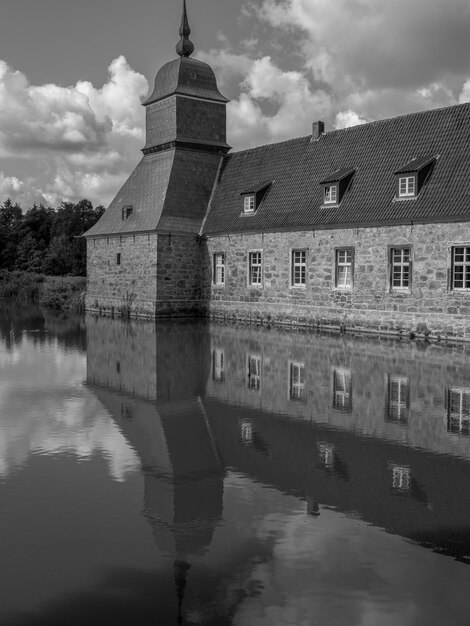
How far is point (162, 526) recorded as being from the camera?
5.19m

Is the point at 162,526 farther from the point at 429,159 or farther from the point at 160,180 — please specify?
the point at 160,180

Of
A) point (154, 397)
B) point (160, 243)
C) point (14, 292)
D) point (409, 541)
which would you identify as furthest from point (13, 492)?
point (14, 292)

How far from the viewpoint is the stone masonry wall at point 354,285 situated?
1902 cm

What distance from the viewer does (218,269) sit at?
89.8 ft

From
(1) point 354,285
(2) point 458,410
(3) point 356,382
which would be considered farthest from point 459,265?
(2) point 458,410

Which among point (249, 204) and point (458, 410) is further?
point (249, 204)

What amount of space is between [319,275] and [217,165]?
9547mm

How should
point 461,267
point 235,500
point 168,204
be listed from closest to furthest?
point 235,500, point 461,267, point 168,204

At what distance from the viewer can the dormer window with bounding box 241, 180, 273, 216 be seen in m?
25.6

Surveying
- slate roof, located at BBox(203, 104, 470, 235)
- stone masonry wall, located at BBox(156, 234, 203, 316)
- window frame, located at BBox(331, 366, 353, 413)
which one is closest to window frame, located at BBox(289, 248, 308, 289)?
slate roof, located at BBox(203, 104, 470, 235)

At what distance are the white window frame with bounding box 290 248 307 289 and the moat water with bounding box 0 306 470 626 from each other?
1161 cm

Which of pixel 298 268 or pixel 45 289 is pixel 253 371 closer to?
pixel 298 268

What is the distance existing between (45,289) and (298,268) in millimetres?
19082

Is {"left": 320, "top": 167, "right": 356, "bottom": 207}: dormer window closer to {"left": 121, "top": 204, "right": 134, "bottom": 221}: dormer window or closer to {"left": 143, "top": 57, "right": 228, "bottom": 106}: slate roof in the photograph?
{"left": 143, "top": 57, "right": 228, "bottom": 106}: slate roof
